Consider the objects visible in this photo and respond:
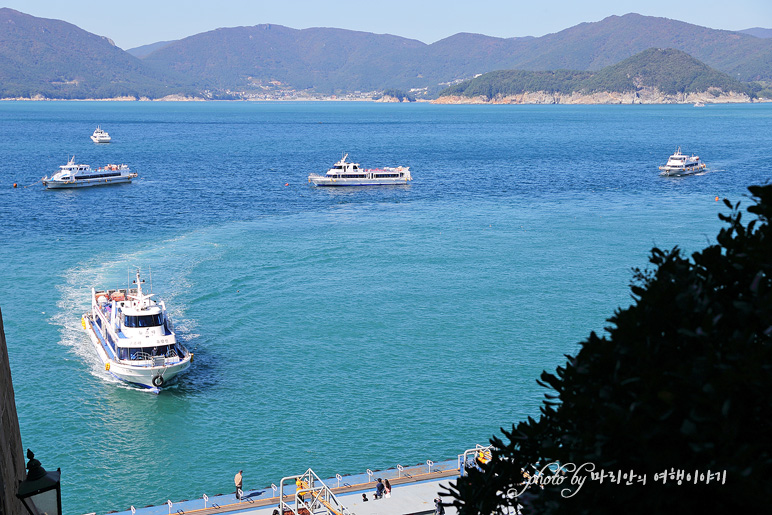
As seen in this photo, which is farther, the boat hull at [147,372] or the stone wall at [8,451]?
the boat hull at [147,372]

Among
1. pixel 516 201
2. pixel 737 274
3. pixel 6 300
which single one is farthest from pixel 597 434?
pixel 516 201

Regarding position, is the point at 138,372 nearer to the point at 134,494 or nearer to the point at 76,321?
the point at 134,494

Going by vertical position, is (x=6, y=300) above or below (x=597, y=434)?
below

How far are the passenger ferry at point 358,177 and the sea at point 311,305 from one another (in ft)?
6.28

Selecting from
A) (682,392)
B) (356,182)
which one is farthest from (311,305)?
(356,182)

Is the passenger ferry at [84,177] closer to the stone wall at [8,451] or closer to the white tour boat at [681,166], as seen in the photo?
the white tour boat at [681,166]

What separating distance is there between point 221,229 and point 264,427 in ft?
131

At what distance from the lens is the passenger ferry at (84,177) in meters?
95.3

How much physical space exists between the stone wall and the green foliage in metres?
5.33

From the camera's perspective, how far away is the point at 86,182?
321 feet

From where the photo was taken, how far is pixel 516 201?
281 feet

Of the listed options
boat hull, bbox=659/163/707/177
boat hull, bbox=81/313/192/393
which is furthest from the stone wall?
boat hull, bbox=659/163/707/177

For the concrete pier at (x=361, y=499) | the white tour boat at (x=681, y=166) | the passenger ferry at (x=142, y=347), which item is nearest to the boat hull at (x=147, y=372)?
the passenger ferry at (x=142, y=347)

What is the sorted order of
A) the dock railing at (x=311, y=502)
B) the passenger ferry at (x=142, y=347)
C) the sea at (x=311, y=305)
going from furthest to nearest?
the passenger ferry at (x=142, y=347) → the sea at (x=311, y=305) → the dock railing at (x=311, y=502)
